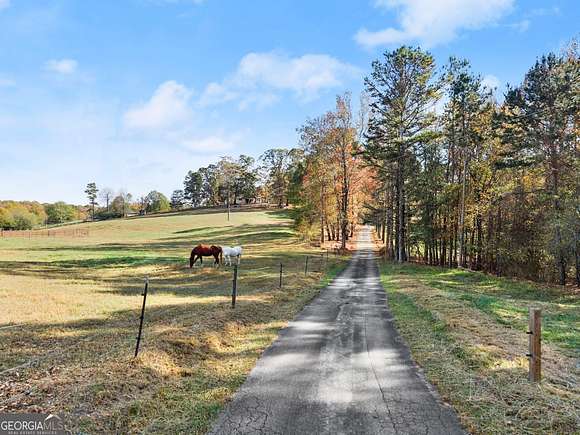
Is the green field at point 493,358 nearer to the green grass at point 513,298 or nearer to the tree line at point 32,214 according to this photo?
the green grass at point 513,298

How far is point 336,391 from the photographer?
6.18 metres

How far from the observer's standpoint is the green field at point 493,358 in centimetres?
532

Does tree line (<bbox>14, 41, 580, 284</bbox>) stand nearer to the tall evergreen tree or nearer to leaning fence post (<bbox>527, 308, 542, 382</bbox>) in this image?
the tall evergreen tree

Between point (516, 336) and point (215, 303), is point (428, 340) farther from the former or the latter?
point (215, 303)

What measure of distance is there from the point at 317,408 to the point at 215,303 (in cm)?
883

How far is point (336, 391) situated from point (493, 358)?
12.6 feet

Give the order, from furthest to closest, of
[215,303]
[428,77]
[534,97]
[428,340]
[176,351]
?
[428,77] → [534,97] → [215,303] → [428,340] → [176,351]

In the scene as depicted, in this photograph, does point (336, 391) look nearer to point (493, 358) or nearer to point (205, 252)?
point (493, 358)

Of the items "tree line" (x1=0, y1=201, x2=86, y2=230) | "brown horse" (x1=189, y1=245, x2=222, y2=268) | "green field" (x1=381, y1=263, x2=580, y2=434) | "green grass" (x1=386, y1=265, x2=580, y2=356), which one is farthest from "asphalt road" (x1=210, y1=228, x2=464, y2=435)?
"tree line" (x1=0, y1=201, x2=86, y2=230)

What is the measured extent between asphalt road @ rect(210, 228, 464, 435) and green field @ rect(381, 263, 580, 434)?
1.54 feet

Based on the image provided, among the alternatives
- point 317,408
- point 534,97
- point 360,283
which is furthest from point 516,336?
point 534,97

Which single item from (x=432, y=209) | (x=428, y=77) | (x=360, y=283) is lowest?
(x=360, y=283)

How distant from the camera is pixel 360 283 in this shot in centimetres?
2200

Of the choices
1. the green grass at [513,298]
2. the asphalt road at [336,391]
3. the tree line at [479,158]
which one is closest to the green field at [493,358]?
the green grass at [513,298]
